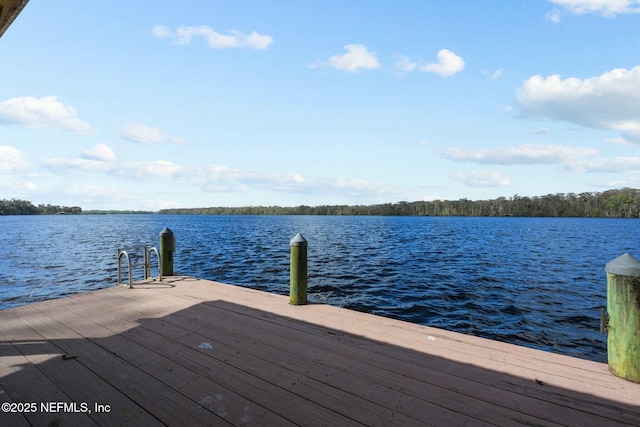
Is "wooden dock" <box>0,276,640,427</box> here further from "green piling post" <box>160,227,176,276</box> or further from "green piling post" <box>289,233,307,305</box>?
"green piling post" <box>160,227,176,276</box>

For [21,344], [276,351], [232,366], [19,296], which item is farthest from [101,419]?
[19,296]

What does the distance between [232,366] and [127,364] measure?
3.81 feet

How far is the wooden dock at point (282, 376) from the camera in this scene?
2.77m

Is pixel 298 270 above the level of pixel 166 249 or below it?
below

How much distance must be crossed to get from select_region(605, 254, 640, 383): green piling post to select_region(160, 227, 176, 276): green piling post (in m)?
8.08

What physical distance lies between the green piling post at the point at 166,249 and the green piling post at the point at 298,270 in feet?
12.2

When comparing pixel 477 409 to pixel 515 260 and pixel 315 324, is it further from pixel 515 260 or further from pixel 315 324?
pixel 515 260

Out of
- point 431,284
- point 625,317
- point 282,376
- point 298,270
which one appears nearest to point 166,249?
point 298,270

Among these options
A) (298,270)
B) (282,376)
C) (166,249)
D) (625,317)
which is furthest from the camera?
(166,249)

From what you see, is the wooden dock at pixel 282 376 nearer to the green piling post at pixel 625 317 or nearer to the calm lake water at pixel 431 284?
the green piling post at pixel 625 317

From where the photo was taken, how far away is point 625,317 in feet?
11.5

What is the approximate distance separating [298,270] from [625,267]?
172 inches

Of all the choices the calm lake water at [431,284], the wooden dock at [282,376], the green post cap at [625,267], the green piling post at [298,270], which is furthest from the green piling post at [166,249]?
the green post cap at [625,267]

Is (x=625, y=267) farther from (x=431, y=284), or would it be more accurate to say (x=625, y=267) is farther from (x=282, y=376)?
(x=431, y=284)
